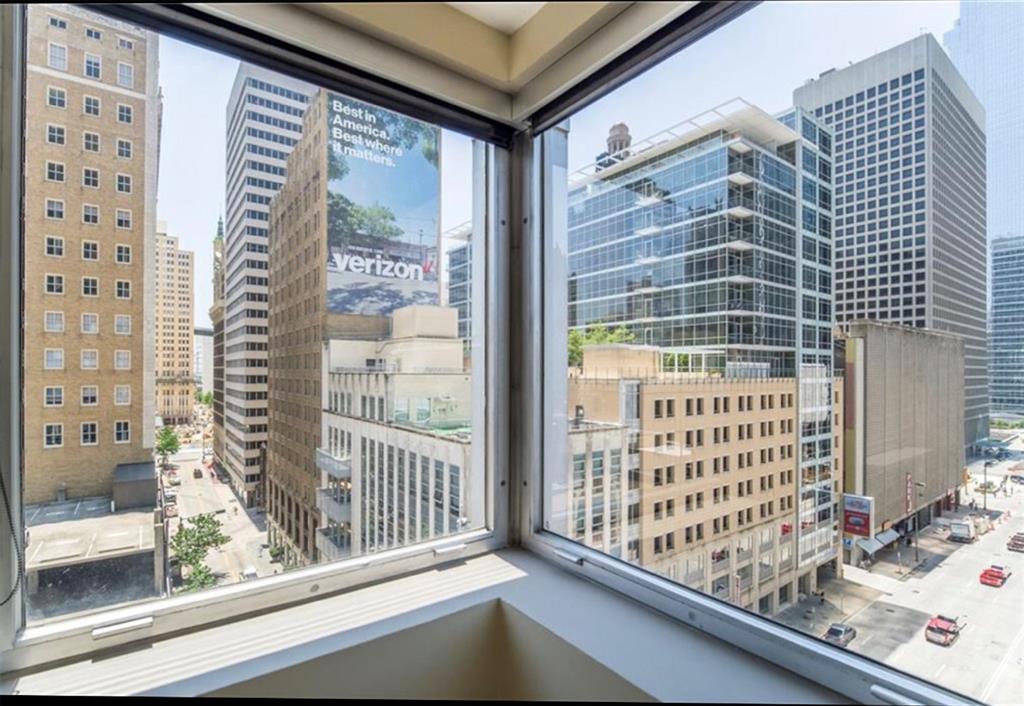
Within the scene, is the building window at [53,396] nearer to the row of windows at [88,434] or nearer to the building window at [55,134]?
the row of windows at [88,434]

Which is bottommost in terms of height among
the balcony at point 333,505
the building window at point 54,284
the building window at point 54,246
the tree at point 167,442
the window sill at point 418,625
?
the window sill at point 418,625

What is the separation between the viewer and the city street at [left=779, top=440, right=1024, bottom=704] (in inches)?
28.9

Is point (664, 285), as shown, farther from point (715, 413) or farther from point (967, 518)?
point (967, 518)

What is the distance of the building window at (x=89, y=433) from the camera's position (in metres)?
1.02

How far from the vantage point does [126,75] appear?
1.05m

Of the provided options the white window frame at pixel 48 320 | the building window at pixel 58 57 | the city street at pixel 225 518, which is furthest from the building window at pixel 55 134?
the city street at pixel 225 518

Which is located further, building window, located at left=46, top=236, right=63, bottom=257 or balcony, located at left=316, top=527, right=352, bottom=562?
balcony, located at left=316, top=527, right=352, bottom=562

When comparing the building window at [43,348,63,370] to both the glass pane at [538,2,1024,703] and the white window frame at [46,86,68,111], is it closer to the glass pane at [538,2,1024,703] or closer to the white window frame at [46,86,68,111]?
the white window frame at [46,86,68,111]

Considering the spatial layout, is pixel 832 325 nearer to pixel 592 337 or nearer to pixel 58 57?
pixel 592 337

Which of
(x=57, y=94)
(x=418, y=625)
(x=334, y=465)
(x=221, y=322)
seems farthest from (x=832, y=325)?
(x=57, y=94)

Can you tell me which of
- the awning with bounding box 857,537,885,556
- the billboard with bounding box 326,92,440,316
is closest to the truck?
the awning with bounding box 857,537,885,556

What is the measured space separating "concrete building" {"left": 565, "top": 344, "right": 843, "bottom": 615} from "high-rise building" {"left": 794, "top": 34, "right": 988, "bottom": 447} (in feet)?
0.66

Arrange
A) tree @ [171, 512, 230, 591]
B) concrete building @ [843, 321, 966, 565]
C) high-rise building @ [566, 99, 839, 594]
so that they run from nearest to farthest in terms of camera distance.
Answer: concrete building @ [843, 321, 966, 565]
high-rise building @ [566, 99, 839, 594]
tree @ [171, 512, 230, 591]

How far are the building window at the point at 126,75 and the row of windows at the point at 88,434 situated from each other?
0.75m
